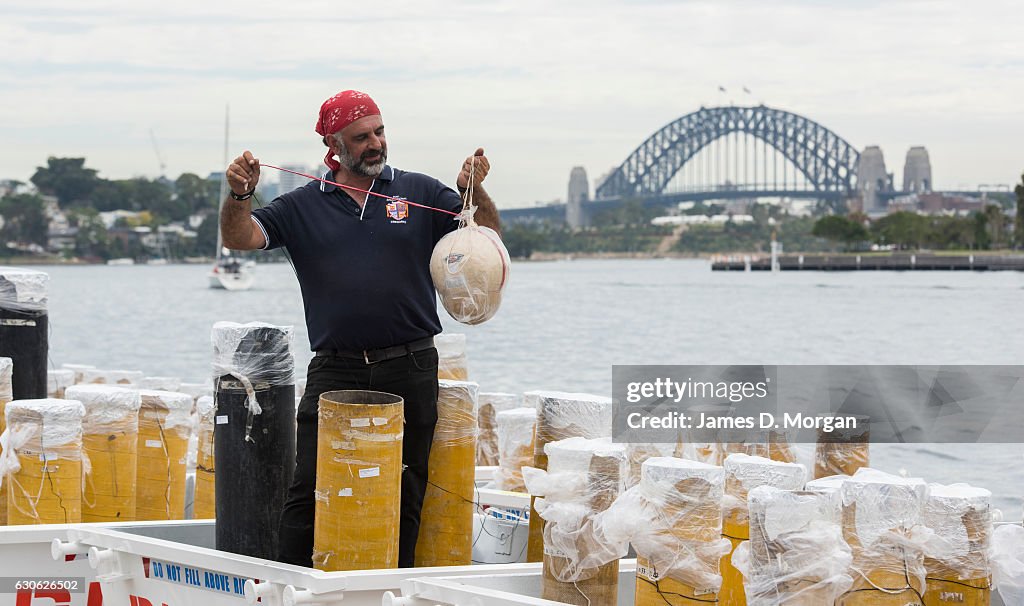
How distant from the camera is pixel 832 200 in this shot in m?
173

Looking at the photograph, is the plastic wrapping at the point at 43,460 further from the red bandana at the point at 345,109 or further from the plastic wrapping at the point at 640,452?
the plastic wrapping at the point at 640,452

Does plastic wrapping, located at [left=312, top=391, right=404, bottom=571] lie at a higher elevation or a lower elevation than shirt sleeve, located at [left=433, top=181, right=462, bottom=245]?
lower

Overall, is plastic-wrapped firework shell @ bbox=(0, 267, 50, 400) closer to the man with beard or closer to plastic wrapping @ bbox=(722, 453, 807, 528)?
the man with beard

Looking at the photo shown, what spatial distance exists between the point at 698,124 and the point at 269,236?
18516cm

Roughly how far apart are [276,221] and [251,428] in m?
0.95

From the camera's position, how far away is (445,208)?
18.0ft

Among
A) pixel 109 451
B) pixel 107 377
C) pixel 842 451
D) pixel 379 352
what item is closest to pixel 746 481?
pixel 842 451

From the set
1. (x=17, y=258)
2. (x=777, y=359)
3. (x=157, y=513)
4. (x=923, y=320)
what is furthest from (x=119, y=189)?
(x=157, y=513)

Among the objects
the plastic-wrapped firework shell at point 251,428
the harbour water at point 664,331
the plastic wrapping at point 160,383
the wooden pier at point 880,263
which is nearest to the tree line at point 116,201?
the harbour water at point 664,331

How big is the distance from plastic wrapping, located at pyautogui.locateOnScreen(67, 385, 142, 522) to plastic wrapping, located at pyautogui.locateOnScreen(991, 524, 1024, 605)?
409 centimetres

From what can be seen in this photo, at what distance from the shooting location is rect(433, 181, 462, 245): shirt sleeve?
18.0 ft

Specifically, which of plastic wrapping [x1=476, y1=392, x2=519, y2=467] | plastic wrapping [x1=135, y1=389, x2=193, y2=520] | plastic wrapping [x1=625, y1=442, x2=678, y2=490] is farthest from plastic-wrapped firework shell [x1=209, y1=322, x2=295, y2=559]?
plastic wrapping [x1=476, y1=392, x2=519, y2=467]

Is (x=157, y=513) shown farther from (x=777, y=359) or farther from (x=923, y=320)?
(x=923, y=320)

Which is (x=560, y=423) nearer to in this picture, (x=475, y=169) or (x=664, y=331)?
(x=475, y=169)
